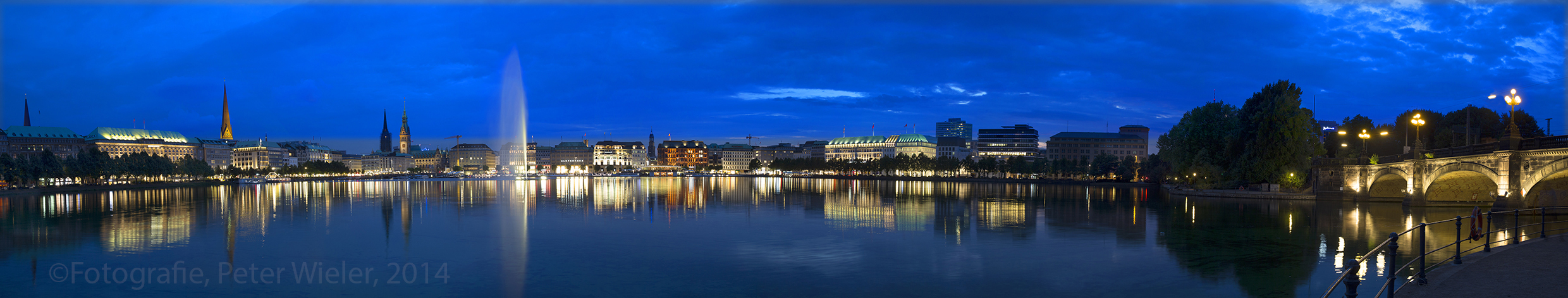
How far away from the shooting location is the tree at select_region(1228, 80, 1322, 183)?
209 feet

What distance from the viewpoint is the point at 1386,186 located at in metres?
55.4

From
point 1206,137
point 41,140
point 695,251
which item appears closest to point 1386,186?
point 1206,137

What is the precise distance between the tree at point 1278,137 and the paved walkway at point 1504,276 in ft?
165

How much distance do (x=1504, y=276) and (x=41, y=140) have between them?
774 feet

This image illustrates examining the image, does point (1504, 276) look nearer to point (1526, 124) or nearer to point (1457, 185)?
point (1457, 185)

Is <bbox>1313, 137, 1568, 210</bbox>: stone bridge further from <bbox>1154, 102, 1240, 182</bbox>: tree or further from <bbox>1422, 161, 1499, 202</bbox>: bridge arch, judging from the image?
<bbox>1154, 102, 1240, 182</bbox>: tree

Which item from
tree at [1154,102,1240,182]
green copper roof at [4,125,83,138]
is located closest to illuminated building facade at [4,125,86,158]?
green copper roof at [4,125,83,138]

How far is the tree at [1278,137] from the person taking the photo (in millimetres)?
63656

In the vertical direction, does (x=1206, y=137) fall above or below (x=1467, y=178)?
above

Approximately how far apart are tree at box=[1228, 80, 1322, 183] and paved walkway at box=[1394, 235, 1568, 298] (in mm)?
50201

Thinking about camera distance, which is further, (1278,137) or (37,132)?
(37,132)

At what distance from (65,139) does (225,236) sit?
674ft

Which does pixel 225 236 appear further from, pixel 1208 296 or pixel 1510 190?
pixel 1510 190

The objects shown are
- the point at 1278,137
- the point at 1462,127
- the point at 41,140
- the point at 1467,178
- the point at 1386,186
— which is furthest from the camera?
the point at 41,140
